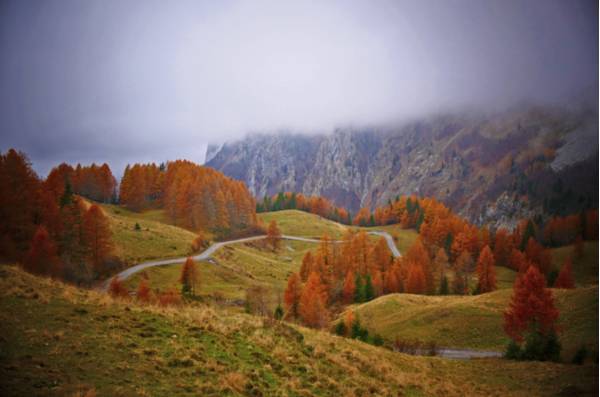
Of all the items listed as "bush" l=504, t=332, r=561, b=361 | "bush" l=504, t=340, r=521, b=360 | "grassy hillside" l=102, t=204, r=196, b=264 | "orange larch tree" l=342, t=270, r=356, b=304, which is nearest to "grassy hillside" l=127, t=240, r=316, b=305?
"grassy hillside" l=102, t=204, r=196, b=264

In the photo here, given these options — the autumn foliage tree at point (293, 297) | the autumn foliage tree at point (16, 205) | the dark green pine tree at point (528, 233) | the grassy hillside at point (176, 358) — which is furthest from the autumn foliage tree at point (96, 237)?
the dark green pine tree at point (528, 233)

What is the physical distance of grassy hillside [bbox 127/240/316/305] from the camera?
2280 inches

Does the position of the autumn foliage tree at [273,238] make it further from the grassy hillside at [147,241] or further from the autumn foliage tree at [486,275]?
the autumn foliage tree at [486,275]

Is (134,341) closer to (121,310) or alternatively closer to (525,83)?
(121,310)

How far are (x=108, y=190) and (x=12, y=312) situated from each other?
117 metres

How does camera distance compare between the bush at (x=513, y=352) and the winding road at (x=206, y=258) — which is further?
the winding road at (x=206, y=258)

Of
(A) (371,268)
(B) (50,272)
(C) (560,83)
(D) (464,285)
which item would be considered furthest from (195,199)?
(C) (560,83)

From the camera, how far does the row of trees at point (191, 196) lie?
10669 cm

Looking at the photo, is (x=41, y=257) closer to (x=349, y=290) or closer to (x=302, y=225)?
(x=349, y=290)

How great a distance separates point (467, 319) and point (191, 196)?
85.5 meters

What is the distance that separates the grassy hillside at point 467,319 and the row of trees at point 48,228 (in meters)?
48.0

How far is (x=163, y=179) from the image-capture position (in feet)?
397

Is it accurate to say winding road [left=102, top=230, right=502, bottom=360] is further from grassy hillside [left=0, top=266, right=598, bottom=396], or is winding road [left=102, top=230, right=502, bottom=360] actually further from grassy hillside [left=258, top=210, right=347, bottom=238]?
grassy hillside [left=258, top=210, right=347, bottom=238]

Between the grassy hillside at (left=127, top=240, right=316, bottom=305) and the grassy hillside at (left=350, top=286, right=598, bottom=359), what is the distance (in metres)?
22.2
